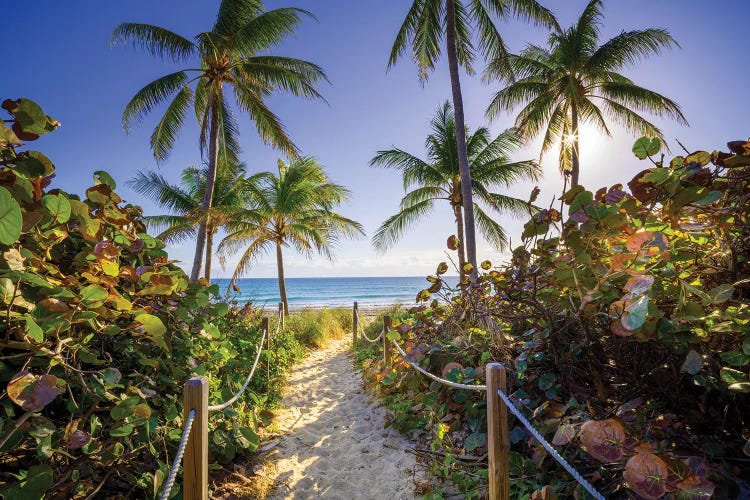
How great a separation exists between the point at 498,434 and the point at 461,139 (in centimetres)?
715

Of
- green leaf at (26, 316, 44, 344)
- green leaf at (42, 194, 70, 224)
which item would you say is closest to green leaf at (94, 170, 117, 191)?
green leaf at (42, 194, 70, 224)

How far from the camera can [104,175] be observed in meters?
2.13

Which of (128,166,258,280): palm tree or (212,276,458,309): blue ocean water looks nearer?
(128,166,258,280): palm tree

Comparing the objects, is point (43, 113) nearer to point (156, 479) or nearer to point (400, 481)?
point (156, 479)

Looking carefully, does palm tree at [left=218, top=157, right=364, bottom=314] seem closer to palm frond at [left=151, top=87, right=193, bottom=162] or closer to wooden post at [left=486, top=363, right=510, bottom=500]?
palm frond at [left=151, top=87, right=193, bottom=162]

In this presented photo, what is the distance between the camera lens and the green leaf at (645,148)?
1559 millimetres

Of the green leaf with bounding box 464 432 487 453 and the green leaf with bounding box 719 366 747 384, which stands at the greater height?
the green leaf with bounding box 719 366 747 384

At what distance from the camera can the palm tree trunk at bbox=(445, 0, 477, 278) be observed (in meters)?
7.87

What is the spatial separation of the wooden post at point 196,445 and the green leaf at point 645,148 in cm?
221

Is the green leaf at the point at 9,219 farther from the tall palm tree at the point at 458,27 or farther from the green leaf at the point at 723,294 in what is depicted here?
the tall palm tree at the point at 458,27

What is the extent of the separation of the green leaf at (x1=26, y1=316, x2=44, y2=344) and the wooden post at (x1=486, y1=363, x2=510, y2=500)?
192cm

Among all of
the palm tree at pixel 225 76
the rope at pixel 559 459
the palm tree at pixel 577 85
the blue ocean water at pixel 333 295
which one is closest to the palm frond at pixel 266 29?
the palm tree at pixel 225 76

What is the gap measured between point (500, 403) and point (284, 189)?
39.9 ft

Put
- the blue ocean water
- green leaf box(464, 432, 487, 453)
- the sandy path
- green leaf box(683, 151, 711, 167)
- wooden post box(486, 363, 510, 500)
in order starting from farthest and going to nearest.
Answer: the blue ocean water
the sandy path
green leaf box(464, 432, 487, 453)
wooden post box(486, 363, 510, 500)
green leaf box(683, 151, 711, 167)
